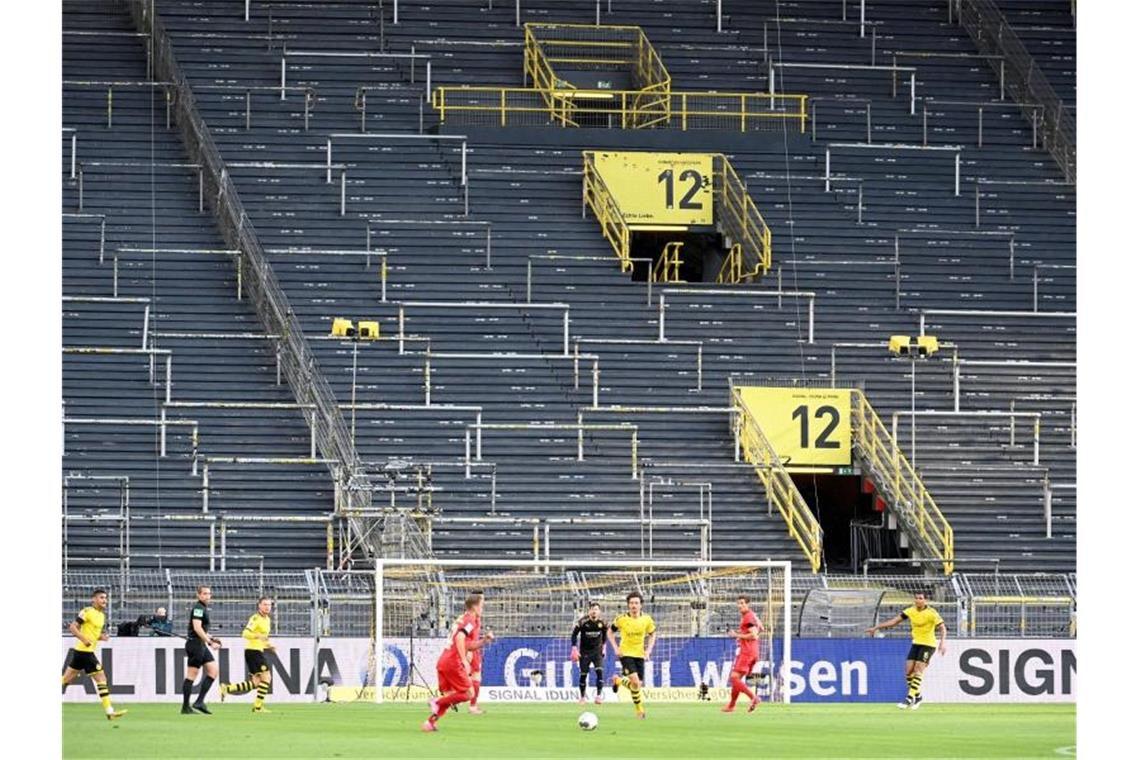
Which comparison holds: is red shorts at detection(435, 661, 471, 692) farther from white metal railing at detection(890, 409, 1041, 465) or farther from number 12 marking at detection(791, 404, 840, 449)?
white metal railing at detection(890, 409, 1041, 465)

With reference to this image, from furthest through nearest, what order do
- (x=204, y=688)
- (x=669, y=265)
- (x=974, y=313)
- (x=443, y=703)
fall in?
(x=669, y=265), (x=974, y=313), (x=204, y=688), (x=443, y=703)

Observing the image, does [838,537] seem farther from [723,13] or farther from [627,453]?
[723,13]

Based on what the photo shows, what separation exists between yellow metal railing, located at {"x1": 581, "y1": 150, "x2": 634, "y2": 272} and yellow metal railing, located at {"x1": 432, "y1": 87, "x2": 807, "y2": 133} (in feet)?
4.23

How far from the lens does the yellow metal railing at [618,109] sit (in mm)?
41531

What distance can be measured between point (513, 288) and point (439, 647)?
10124 millimetres

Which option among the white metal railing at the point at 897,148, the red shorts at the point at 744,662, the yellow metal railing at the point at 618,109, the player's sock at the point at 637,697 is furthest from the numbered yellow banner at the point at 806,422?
the player's sock at the point at 637,697

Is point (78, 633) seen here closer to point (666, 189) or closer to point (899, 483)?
point (899, 483)

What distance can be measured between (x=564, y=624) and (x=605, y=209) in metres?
11.0

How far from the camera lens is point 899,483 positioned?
36.3 m

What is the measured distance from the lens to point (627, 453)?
1448 inches

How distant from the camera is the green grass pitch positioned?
19.6m

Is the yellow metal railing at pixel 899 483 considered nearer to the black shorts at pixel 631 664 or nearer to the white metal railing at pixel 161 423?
the black shorts at pixel 631 664

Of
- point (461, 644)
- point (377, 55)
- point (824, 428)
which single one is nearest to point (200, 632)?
point (461, 644)
